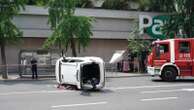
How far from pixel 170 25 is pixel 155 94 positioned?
73.6ft

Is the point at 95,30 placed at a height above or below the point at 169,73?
above

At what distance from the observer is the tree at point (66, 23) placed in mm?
34094

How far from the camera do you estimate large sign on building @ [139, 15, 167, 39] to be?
1657 inches

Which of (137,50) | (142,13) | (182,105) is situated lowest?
(182,105)

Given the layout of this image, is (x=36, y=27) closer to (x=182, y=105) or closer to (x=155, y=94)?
(x=155, y=94)

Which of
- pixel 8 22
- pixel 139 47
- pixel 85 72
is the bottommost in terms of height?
pixel 85 72

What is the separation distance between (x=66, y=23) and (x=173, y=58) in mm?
9894

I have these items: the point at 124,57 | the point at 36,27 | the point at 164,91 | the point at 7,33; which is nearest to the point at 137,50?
the point at 124,57

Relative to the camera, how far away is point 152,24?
141 feet

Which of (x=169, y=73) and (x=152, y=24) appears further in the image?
(x=152, y=24)

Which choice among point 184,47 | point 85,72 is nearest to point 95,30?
point 184,47

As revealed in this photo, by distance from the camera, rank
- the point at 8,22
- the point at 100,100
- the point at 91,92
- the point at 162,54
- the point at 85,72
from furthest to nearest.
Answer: the point at 8,22, the point at 162,54, the point at 85,72, the point at 91,92, the point at 100,100

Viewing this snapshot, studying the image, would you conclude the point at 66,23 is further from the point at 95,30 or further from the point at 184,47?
the point at 184,47

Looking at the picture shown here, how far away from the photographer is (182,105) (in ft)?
52.0
